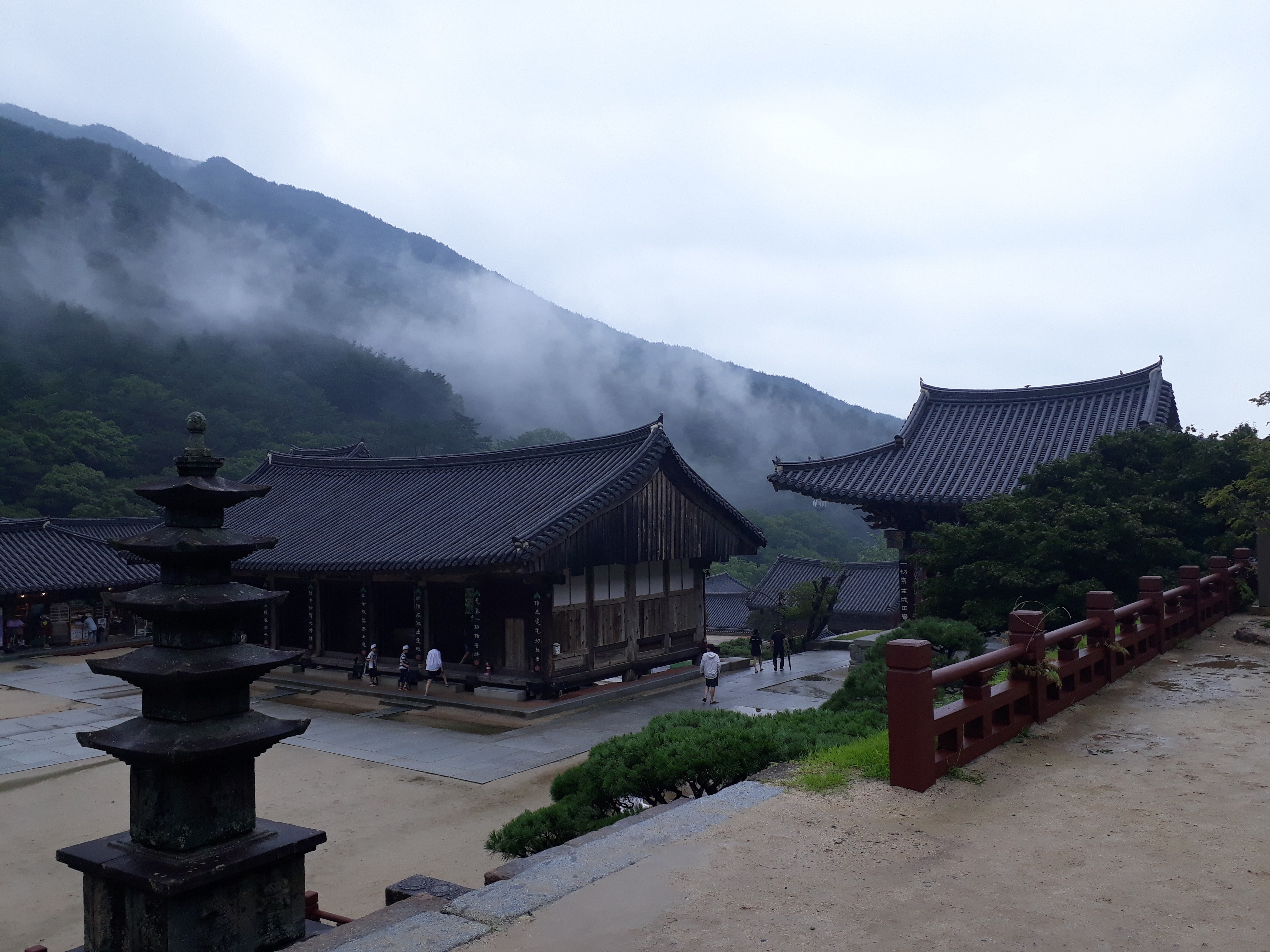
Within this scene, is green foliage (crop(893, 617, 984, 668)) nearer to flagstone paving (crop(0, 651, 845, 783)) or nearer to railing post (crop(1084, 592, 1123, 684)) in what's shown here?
railing post (crop(1084, 592, 1123, 684))

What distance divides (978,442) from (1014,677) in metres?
13.9

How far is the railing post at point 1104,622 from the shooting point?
33.3 ft

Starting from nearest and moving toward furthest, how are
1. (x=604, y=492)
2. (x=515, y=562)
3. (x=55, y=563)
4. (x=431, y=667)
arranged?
1. (x=515, y=562)
2. (x=431, y=667)
3. (x=604, y=492)
4. (x=55, y=563)

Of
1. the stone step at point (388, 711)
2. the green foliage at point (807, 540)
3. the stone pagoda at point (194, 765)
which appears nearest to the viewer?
the stone pagoda at point (194, 765)

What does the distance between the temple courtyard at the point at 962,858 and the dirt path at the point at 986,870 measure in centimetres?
2

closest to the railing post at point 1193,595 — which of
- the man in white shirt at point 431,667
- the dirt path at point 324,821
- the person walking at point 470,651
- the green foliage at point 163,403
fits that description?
the dirt path at point 324,821

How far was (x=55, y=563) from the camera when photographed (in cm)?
2992

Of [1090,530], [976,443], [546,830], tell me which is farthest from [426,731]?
[976,443]

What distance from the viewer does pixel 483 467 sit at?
86.4 feet

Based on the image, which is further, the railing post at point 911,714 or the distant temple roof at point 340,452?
the distant temple roof at point 340,452

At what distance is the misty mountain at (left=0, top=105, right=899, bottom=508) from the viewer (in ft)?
328

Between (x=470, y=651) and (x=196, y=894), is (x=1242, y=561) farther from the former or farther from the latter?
(x=196, y=894)

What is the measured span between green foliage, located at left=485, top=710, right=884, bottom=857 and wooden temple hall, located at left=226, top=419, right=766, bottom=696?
10.6 metres

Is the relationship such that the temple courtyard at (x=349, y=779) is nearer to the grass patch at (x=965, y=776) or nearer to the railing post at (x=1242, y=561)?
the grass patch at (x=965, y=776)
